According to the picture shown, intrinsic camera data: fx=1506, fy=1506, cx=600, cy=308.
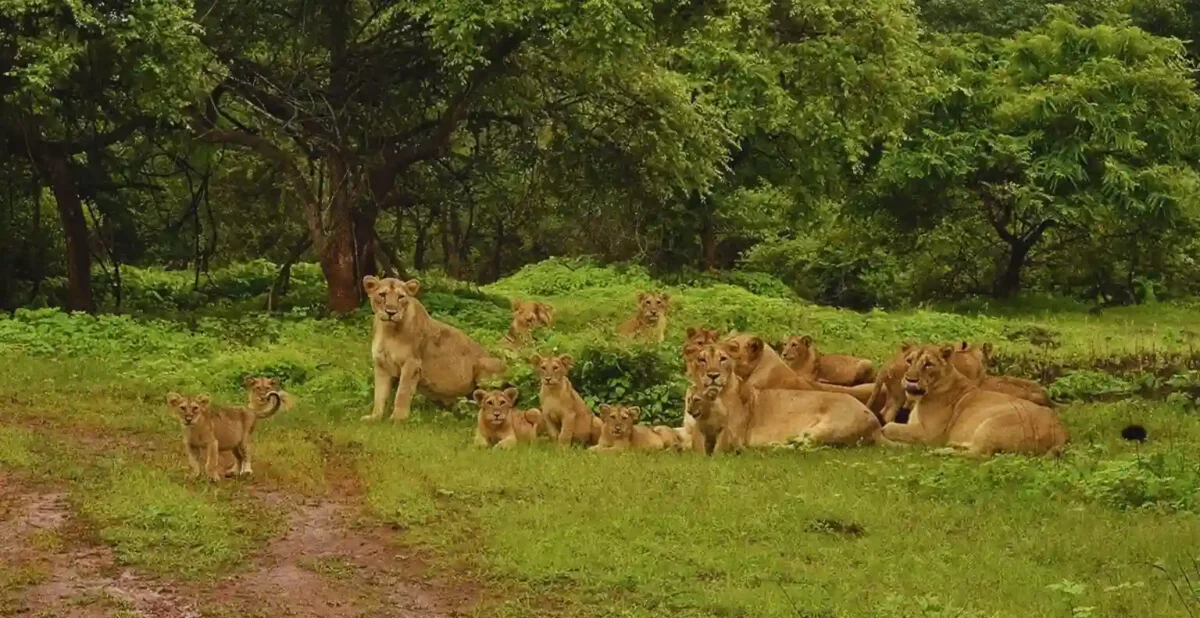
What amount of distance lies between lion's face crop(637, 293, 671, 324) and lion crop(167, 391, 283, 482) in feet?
36.0

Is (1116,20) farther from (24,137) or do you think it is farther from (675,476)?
(675,476)

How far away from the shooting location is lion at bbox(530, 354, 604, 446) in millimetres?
14438

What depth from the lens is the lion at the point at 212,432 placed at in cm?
1164

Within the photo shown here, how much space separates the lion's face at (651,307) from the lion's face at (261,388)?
8803 mm

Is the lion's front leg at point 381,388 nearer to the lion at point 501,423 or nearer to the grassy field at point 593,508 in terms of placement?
the grassy field at point 593,508

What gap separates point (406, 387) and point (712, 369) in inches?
134

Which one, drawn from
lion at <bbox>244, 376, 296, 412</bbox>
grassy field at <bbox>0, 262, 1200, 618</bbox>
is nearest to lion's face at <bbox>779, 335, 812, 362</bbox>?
grassy field at <bbox>0, 262, 1200, 618</bbox>

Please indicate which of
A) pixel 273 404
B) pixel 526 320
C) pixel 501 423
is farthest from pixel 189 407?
pixel 526 320

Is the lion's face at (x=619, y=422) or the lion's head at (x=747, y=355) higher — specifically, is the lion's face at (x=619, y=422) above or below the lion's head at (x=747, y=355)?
below

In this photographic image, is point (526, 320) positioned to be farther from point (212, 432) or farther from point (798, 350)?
point (212, 432)

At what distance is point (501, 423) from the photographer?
45.8 feet

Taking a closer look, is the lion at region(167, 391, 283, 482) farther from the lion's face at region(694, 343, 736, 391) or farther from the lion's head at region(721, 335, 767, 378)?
the lion's head at region(721, 335, 767, 378)

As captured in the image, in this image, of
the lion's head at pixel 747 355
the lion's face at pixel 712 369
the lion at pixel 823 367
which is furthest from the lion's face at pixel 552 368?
the lion at pixel 823 367

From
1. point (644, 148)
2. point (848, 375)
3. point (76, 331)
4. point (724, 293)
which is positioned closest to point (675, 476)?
point (848, 375)
